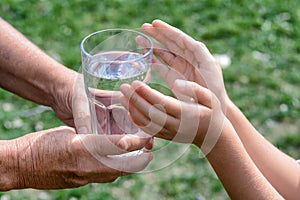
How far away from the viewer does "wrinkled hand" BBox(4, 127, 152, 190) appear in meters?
1.58

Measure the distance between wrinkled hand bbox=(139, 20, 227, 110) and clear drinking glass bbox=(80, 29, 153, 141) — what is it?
Result: 87mm

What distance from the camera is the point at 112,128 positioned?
166cm

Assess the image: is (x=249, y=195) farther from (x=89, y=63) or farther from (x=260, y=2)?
(x=260, y=2)

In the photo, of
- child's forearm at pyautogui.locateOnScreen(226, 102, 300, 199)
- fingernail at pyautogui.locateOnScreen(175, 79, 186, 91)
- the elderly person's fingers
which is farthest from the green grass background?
fingernail at pyautogui.locateOnScreen(175, 79, 186, 91)

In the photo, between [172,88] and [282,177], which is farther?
[282,177]

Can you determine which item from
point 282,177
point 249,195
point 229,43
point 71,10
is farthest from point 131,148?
point 71,10

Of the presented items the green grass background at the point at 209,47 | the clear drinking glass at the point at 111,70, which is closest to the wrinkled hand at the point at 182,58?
the clear drinking glass at the point at 111,70

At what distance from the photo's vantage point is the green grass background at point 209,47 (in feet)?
9.30

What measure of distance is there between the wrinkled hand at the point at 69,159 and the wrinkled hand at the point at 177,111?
0.27ft

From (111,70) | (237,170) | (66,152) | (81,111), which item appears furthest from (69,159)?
(237,170)

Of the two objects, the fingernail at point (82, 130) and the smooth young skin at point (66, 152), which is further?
the fingernail at point (82, 130)

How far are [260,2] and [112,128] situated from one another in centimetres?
269

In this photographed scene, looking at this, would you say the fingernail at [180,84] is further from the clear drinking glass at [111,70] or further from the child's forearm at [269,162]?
the child's forearm at [269,162]

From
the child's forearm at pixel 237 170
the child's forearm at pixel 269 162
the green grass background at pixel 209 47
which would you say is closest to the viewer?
the child's forearm at pixel 237 170
